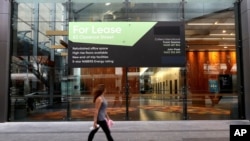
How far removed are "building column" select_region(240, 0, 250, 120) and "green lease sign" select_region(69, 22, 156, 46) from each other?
411cm

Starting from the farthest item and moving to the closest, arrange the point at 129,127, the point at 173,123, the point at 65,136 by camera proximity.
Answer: the point at 173,123
the point at 129,127
the point at 65,136

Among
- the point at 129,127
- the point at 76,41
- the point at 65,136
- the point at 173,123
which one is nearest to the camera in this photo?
the point at 65,136

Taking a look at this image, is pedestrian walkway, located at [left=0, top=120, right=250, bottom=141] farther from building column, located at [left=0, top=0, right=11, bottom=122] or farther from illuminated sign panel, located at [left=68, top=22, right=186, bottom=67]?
illuminated sign panel, located at [left=68, top=22, right=186, bottom=67]

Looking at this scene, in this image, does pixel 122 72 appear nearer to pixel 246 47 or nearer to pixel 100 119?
pixel 246 47

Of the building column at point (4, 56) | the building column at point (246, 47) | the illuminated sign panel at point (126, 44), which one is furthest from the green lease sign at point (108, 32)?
the building column at point (246, 47)

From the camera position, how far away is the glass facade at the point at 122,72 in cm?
1423

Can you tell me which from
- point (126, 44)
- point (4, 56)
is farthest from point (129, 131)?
point (4, 56)

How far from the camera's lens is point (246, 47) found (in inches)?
557

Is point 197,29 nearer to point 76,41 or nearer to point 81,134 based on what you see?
point 76,41

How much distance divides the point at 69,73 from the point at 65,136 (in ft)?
14.4

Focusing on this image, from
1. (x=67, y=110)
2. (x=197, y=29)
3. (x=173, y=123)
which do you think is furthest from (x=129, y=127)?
(x=197, y=29)

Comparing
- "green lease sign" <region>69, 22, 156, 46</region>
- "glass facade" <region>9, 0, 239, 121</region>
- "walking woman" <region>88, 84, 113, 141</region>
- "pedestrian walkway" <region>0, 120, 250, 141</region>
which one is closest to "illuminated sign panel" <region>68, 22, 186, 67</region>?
"green lease sign" <region>69, 22, 156, 46</region>

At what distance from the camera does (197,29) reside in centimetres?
1481

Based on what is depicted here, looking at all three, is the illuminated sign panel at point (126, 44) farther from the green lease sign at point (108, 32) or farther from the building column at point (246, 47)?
the building column at point (246, 47)
